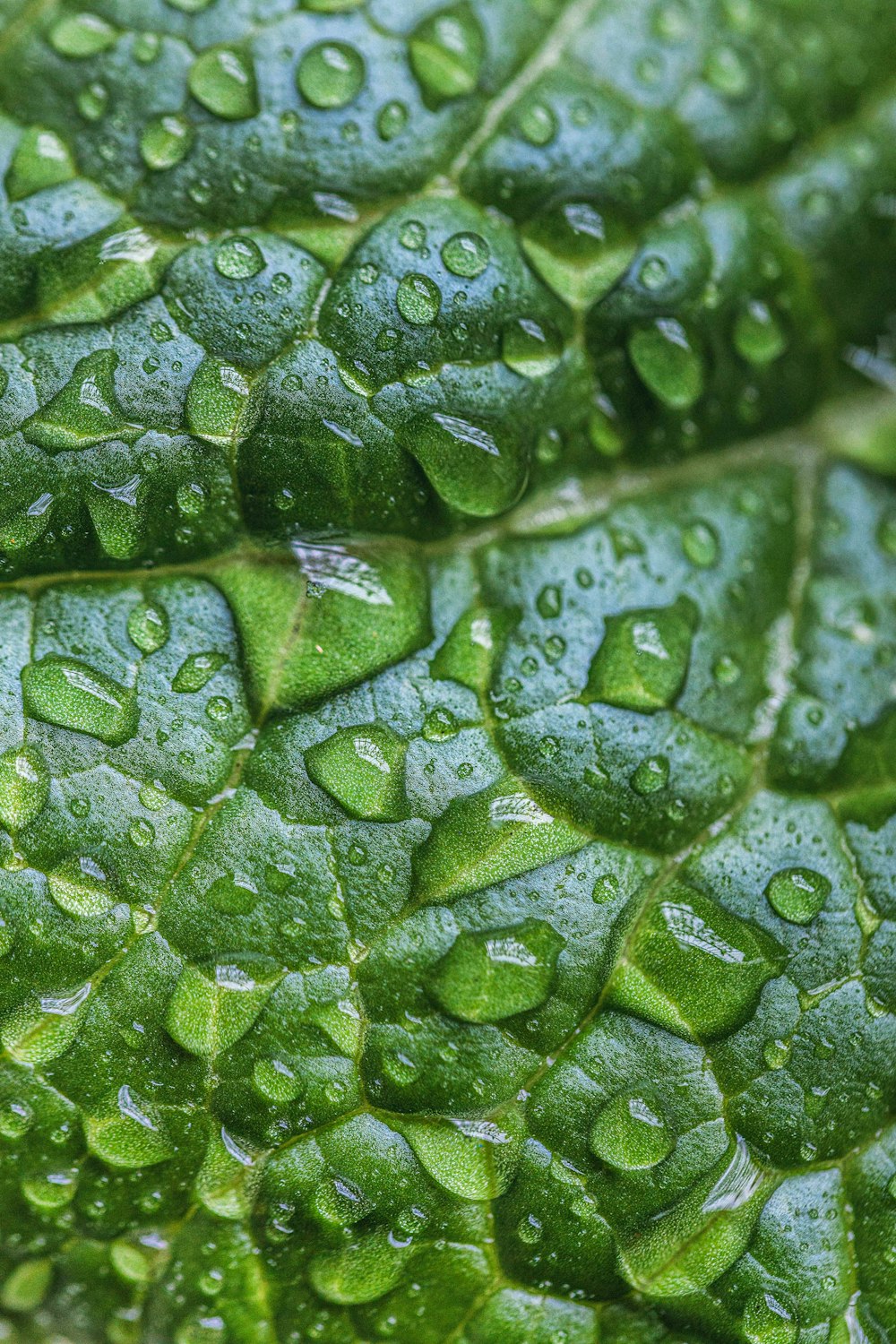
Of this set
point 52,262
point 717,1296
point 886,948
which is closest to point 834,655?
point 886,948

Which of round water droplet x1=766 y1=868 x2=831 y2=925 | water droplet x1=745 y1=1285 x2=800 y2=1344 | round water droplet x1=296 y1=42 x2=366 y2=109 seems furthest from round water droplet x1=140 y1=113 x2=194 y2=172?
water droplet x1=745 y1=1285 x2=800 y2=1344

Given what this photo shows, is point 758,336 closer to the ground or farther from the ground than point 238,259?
farther from the ground

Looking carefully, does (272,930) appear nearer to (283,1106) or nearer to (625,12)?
(283,1106)

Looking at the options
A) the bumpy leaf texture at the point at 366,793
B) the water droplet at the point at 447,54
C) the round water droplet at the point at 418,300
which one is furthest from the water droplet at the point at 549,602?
the water droplet at the point at 447,54

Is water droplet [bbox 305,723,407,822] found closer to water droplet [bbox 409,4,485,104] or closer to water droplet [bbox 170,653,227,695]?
water droplet [bbox 170,653,227,695]

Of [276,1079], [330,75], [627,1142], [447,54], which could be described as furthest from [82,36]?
[627,1142]

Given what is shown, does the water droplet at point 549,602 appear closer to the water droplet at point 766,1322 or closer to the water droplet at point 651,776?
the water droplet at point 651,776

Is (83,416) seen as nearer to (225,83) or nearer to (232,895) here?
(225,83)
